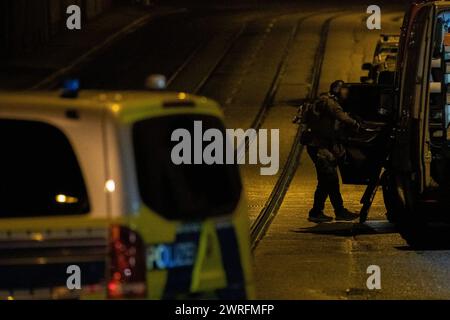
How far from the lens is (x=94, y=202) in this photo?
241 inches

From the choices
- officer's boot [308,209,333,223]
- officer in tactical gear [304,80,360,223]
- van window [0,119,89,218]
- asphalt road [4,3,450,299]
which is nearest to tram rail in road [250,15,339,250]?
asphalt road [4,3,450,299]

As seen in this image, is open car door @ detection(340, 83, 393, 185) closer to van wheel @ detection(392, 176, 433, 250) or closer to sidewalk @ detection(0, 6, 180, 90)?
van wheel @ detection(392, 176, 433, 250)

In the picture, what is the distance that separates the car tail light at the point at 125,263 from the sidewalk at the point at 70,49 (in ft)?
74.9

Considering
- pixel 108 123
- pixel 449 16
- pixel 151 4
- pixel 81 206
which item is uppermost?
pixel 151 4

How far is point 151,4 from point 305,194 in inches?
1319

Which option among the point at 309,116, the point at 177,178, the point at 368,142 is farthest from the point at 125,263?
the point at 309,116

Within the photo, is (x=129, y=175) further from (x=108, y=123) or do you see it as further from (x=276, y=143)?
(x=276, y=143)

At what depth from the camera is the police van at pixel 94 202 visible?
6.11 metres

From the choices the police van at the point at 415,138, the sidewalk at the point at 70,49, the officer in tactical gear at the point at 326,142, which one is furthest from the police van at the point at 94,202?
the sidewalk at the point at 70,49

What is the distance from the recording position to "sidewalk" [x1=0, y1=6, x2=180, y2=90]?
31100 mm

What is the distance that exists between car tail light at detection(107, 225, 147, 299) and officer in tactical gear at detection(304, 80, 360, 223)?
8.48 m

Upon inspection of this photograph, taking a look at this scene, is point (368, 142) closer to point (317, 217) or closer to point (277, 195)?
point (317, 217)

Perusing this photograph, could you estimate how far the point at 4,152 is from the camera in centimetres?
639

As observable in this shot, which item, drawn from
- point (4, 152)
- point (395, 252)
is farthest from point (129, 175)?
point (395, 252)
